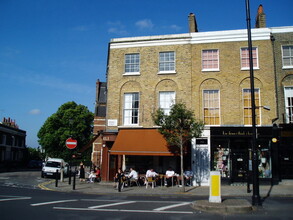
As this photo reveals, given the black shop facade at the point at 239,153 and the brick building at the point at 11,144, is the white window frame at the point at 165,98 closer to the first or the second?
the black shop facade at the point at 239,153

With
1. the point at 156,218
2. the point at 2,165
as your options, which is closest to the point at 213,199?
the point at 156,218

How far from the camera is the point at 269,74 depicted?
19.1 metres

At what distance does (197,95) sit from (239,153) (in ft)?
16.2

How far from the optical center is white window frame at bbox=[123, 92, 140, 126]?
2078 centimetres

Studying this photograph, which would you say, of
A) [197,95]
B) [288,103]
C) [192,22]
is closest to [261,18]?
[192,22]

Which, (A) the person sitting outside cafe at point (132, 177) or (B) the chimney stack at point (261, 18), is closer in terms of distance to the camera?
(A) the person sitting outside cafe at point (132, 177)

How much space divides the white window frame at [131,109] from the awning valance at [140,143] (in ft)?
3.03

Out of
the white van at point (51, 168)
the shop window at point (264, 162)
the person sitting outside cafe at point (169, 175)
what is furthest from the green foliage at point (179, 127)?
the white van at point (51, 168)

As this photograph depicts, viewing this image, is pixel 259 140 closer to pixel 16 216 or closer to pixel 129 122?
pixel 129 122

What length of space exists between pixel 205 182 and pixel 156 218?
36.5ft

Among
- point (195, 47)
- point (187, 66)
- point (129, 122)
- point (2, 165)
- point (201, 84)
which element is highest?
point (195, 47)

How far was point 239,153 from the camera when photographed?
1875cm

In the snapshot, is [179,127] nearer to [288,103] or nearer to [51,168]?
[288,103]

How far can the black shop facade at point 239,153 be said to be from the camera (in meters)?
18.4
